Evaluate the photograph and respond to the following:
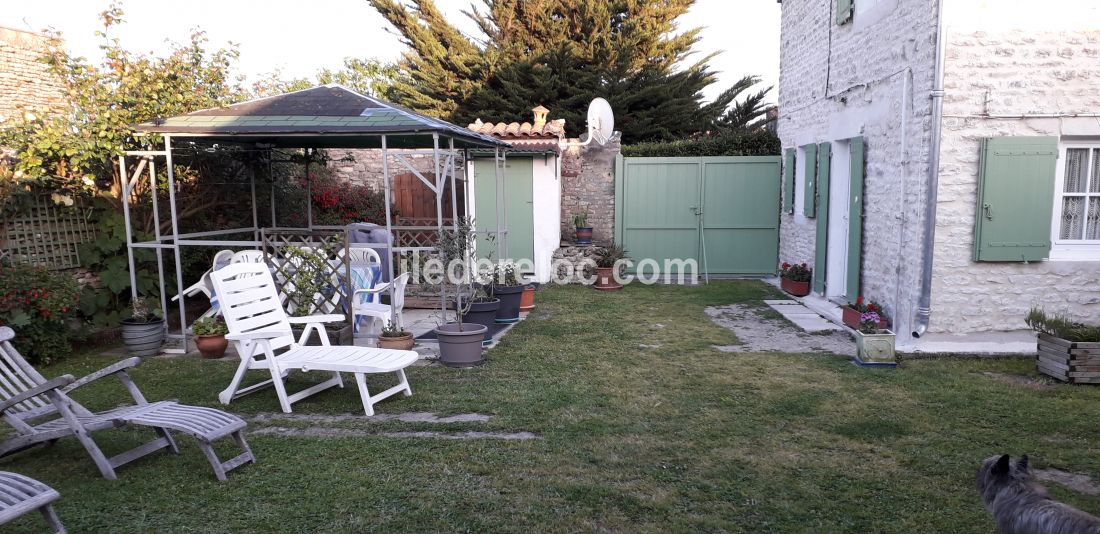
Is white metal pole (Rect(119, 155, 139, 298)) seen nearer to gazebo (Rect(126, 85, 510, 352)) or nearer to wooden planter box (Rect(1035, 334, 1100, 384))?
gazebo (Rect(126, 85, 510, 352))

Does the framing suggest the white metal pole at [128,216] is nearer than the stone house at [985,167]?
No

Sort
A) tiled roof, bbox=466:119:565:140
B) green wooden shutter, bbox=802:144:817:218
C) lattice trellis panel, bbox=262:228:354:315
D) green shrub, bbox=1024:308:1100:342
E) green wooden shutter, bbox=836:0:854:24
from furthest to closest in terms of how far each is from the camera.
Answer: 1. tiled roof, bbox=466:119:565:140
2. green wooden shutter, bbox=802:144:817:218
3. green wooden shutter, bbox=836:0:854:24
4. lattice trellis panel, bbox=262:228:354:315
5. green shrub, bbox=1024:308:1100:342

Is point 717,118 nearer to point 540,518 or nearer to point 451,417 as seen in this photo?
point 451,417

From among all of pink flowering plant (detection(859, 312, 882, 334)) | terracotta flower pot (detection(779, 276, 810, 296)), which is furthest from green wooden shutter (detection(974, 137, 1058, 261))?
terracotta flower pot (detection(779, 276, 810, 296))

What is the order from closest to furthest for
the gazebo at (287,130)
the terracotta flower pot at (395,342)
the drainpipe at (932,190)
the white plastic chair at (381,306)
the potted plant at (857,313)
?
the drainpipe at (932,190) < the gazebo at (287,130) < the terracotta flower pot at (395,342) < the white plastic chair at (381,306) < the potted plant at (857,313)

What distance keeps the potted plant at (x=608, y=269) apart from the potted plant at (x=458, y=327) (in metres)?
3.83

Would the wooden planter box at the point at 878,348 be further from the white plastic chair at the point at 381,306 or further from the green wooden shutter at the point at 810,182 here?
the white plastic chair at the point at 381,306

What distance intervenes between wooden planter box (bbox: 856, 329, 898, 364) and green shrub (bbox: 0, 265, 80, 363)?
21.8 ft

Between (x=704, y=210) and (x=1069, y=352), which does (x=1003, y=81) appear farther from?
(x=704, y=210)

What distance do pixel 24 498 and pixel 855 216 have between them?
23.9 ft

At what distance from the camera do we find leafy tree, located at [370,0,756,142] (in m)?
16.6

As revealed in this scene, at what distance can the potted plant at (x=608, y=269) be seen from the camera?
33.0ft

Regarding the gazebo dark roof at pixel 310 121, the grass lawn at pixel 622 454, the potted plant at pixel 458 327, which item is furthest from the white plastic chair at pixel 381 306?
the gazebo dark roof at pixel 310 121

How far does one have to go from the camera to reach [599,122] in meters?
10.6
